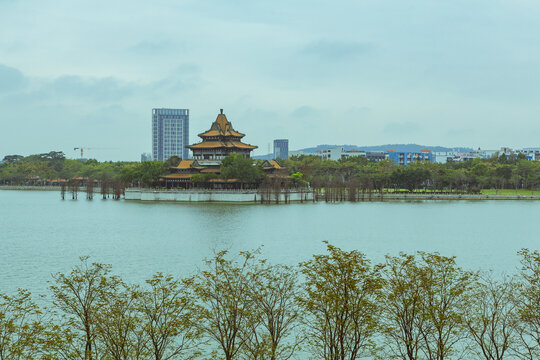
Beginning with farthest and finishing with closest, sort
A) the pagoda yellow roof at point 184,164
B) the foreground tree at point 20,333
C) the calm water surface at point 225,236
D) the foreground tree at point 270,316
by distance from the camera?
the pagoda yellow roof at point 184,164 < the calm water surface at point 225,236 < the foreground tree at point 270,316 < the foreground tree at point 20,333

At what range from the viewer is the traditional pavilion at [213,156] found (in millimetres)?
85188

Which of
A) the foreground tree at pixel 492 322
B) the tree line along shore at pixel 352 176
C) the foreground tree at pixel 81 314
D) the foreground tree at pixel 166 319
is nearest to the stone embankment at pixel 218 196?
the tree line along shore at pixel 352 176

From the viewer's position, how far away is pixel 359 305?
14164 mm

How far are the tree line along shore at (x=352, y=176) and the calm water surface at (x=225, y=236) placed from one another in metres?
19.4

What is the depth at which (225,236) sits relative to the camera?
1671 inches

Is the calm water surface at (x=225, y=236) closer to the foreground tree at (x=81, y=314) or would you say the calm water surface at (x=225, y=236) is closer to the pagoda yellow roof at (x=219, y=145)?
the foreground tree at (x=81, y=314)

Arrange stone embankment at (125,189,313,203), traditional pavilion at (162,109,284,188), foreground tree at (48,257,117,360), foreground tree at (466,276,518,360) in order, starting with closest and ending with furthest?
foreground tree at (48,257,117,360)
foreground tree at (466,276,518,360)
stone embankment at (125,189,313,203)
traditional pavilion at (162,109,284,188)

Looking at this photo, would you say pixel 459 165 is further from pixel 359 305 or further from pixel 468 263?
pixel 359 305

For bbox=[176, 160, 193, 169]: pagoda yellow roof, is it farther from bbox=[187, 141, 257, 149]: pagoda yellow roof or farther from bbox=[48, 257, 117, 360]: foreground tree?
bbox=[48, 257, 117, 360]: foreground tree

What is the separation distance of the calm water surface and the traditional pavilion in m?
16.9

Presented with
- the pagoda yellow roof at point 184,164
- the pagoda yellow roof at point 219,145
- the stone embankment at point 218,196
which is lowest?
the stone embankment at point 218,196

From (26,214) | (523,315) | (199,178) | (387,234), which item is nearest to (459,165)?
(199,178)

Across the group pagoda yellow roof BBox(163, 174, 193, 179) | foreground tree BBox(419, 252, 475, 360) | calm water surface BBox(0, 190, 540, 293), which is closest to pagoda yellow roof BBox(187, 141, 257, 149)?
pagoda yellow roof BBox(163, 174, 193, 179)

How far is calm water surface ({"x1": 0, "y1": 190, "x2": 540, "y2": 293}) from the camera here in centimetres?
3141
